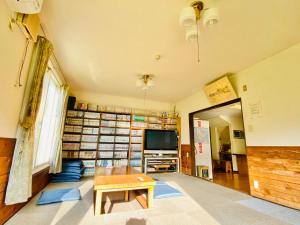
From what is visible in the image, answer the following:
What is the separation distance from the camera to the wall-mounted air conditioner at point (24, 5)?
139 cm

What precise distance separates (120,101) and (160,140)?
1984mm

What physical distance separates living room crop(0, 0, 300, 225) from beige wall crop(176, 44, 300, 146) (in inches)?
0.7

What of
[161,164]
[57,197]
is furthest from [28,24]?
[161,164]

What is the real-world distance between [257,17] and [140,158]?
171 inches

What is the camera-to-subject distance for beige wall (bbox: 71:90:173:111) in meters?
4.80

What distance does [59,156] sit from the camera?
330cm

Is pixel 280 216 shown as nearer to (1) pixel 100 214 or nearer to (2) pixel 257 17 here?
(1) pixel 100 214

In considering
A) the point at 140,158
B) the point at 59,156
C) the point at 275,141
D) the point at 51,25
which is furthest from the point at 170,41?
the point at 140,158

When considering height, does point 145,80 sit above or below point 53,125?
above

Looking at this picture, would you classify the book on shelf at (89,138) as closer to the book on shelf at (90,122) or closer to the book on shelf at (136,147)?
the book on shelf at (90,122)

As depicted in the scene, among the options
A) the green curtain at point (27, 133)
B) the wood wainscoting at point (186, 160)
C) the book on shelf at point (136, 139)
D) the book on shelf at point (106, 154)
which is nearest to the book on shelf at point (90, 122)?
the book on shelf at point (106, 154)

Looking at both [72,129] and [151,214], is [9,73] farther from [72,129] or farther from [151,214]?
[72,129]

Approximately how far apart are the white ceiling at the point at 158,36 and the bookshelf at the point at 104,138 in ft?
4.76

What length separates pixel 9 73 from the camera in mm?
1592
